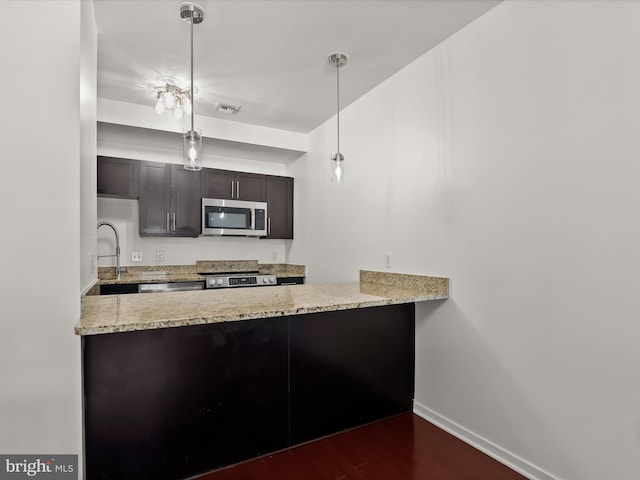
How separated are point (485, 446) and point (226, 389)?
1513 mm

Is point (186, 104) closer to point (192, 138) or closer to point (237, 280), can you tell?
point (192, 138)

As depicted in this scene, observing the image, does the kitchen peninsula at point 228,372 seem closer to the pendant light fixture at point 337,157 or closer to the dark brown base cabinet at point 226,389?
the dark brown base cabinet at point 226,389

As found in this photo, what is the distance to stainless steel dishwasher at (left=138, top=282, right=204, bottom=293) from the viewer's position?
3.34 m

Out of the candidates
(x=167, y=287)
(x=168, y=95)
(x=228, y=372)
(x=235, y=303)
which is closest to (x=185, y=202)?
(x=167, y=287)

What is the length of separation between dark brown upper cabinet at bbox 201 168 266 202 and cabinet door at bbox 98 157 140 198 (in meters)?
0.68

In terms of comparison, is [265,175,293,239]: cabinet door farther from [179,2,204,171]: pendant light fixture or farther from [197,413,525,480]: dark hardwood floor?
[197,413,525,480]: dark hardwood floor

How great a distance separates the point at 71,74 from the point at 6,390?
1336mm

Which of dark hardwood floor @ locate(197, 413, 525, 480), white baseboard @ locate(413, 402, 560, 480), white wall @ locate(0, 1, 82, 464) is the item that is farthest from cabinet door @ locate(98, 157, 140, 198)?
white baseboard @ locate(413, 402, 560, 480)

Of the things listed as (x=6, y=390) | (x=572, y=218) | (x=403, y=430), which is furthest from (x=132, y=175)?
(x=572, y=218)

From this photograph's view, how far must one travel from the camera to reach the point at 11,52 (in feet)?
4.72

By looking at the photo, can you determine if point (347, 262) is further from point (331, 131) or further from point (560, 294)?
point (560, 294)

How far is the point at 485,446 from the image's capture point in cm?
200

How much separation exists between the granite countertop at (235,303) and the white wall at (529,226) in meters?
0.17

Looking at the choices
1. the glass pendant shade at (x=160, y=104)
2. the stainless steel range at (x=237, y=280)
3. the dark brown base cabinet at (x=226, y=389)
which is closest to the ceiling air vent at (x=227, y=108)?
the glass pendant shade at (x=160, y=104)
